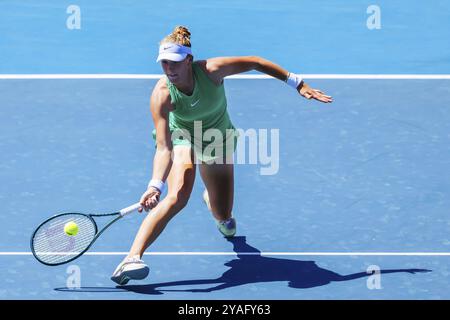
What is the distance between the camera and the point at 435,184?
11406 millimetres

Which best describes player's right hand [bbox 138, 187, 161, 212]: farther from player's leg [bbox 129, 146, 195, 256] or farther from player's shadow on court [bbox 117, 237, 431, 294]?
player's shadow on court [bbox 117, 237, 431, 294]

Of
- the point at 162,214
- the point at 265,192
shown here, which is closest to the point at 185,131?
the point at 162,214

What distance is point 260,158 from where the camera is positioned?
472 inches

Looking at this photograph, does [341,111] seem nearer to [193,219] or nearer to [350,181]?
[350,181]

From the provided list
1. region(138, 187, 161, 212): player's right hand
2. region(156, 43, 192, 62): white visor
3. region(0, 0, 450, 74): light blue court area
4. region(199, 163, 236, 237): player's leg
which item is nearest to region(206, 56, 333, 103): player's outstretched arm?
region(156, 43, 192, 62): white visor

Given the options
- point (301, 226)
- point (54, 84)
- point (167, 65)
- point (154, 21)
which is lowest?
point (301, 226)

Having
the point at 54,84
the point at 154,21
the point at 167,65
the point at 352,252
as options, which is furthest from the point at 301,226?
the point at 154,21

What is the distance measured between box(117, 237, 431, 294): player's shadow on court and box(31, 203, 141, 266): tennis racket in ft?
1.49

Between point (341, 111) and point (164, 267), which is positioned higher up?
point (341, 111)

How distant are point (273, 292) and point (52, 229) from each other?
171 cm

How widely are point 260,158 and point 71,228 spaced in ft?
9.58

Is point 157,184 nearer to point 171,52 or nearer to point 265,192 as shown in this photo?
point 171,52

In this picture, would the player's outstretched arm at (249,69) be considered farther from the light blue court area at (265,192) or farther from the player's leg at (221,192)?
the light blue court area at (265,192)

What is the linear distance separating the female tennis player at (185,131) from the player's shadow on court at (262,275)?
1.15 feet
